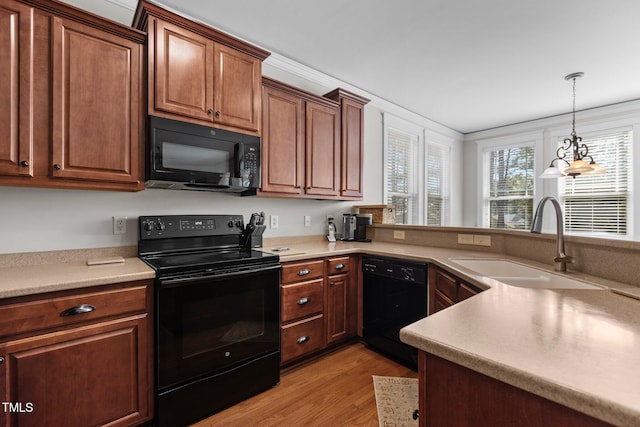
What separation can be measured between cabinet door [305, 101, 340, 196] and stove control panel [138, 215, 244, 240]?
0.74 metres

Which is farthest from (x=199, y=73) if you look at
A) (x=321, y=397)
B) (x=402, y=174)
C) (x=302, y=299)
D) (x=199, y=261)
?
(x=402, y=174)

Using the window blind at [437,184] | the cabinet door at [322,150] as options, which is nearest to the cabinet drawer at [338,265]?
the cabinet door at [322,150]

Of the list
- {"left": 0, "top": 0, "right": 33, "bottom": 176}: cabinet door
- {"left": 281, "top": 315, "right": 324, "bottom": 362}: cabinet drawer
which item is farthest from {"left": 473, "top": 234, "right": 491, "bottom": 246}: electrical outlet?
{"left": 0, "top": 0, "right": 33, "bottom": 176}: cabinet door

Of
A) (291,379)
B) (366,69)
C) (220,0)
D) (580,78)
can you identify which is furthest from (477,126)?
(291,379)

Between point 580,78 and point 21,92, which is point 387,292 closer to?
point 21,92

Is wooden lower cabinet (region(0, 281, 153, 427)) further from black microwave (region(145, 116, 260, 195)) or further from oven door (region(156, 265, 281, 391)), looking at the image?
black microwave (region(145, 116, 260, 195))

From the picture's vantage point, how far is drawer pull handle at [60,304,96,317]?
138cm

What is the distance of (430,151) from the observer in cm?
496

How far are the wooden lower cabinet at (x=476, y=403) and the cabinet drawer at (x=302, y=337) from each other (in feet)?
4.92

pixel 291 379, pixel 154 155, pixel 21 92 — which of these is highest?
pixel 21 92

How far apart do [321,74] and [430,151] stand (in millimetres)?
2507

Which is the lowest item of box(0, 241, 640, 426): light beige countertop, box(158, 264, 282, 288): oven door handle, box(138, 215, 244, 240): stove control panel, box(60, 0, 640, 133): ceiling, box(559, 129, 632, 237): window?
box(158, 264, 282, 288): oven door handle

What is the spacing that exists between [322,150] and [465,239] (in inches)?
60.1

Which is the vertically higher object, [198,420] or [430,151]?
[430,151]
